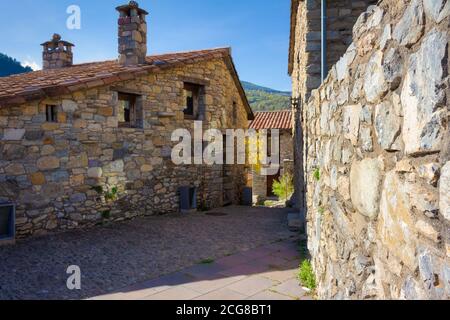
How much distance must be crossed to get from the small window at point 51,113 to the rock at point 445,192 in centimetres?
651

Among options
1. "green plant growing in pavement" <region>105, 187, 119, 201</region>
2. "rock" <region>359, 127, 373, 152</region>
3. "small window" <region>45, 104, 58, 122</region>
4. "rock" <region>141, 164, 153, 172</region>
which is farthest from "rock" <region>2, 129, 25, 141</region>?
"rock" <region>359, 127, 373, 152</region>

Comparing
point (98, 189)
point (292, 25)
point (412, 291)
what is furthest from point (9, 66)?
point (412, 291)

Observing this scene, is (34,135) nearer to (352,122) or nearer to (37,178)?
(37,178)

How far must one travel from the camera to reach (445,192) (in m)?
0.93

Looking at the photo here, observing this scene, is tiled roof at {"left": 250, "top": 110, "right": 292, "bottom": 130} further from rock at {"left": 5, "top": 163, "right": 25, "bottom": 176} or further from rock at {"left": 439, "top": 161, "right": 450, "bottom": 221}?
rock at {"left": 439, "top": 161, "right": 450, "bottom": 221}

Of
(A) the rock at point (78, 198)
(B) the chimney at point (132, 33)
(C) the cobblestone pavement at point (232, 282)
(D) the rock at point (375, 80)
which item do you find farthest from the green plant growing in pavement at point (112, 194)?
(D) the rock at point (375, 80)

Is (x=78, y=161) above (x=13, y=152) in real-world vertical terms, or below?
below

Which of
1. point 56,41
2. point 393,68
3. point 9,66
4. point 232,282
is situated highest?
point 9,66

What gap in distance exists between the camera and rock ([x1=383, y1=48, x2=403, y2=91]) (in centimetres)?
124

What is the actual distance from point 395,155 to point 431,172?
0.29 m

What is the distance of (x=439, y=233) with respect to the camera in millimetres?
970

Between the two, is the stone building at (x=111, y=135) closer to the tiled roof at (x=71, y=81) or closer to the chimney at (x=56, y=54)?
the tiled roof at (x=71, y=81)

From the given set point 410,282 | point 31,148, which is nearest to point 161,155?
point 31,148

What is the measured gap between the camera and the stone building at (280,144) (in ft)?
59.9
